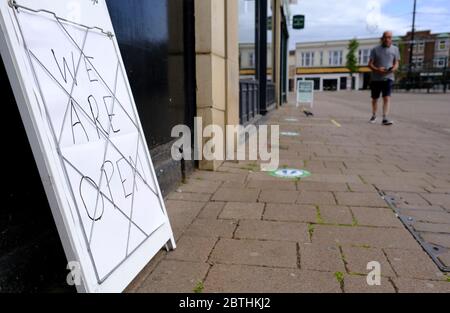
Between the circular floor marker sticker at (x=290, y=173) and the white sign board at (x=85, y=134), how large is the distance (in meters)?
2.22

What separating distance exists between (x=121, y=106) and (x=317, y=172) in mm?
2876

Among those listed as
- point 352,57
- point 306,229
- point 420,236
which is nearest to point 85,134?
point 306,229

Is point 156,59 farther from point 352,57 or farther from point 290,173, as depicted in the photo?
point 352,57

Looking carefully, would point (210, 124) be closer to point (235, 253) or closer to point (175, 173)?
point (175, 173)

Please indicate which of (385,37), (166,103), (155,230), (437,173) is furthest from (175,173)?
(385,37)

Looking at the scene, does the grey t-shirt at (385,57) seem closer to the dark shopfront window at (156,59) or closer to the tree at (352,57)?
the dark shopfront window at (156,59)

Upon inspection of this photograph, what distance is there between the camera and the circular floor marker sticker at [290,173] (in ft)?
13.9

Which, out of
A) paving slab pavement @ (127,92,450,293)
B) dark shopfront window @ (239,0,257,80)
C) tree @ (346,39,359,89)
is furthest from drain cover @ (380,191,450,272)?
tree @ (346,39,359,89)

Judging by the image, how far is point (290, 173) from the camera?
4.39 metres

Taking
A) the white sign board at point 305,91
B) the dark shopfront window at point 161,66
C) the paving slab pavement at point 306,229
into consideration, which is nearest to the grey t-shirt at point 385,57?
the paving slab pavement at point 306,229

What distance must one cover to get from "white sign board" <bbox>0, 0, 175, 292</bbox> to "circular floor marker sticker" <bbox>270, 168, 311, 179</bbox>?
2.22 m

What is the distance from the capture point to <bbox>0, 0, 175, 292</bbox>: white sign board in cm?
144

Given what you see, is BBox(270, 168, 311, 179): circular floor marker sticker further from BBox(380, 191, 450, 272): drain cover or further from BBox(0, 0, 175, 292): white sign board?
BBox(0, 0, 175, 292): white sign board

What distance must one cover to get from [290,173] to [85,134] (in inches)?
119
